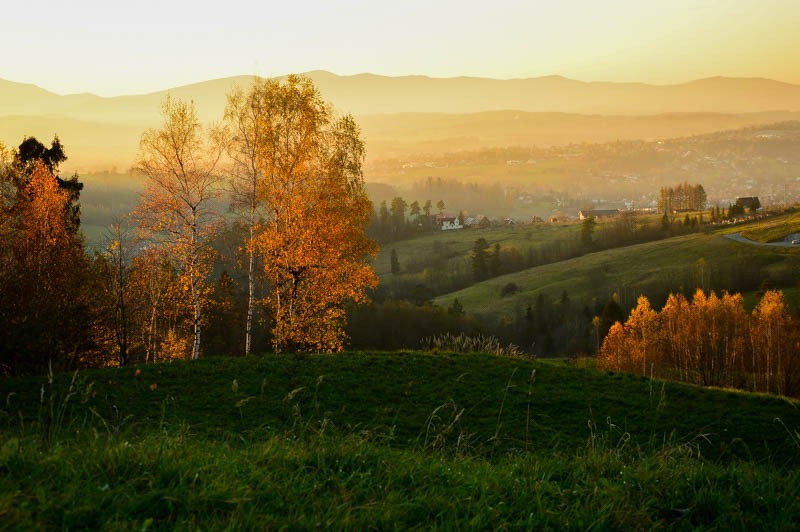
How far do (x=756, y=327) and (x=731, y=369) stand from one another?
20.6 feet

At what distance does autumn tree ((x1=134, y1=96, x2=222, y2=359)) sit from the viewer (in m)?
30.8


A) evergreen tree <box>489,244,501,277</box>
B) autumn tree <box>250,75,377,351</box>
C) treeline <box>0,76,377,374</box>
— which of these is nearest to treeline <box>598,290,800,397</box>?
autumn tree <box>250,75,377,351</box>

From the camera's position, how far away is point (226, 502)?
15.1ft

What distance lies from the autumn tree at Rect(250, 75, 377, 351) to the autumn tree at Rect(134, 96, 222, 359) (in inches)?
130

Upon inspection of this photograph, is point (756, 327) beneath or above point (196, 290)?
beneath

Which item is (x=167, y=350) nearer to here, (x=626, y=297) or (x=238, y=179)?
(x=238, y=179)

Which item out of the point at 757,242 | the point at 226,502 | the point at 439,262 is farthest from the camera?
the point at 439,262

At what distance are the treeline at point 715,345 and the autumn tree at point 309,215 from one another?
46401 millimetres

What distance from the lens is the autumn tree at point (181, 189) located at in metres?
30.8

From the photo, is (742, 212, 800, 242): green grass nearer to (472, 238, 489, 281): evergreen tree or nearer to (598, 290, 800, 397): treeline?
(472, 238, 489, 281): evergreen tree

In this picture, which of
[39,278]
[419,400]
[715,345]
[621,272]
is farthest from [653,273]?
[39,278]

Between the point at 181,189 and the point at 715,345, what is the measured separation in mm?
64077

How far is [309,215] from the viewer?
1213 inches

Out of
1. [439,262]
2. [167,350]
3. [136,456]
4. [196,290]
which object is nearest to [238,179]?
[196,290]
